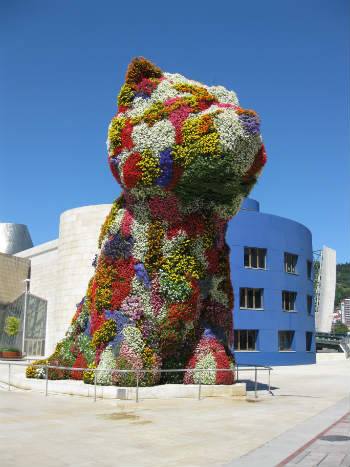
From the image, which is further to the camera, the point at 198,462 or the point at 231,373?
the point at 231,373

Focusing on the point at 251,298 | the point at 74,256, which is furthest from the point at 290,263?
the point at 74,256

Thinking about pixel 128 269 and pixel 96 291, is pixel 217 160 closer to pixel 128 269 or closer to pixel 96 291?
pixel 128 269

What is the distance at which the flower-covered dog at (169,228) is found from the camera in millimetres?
11312

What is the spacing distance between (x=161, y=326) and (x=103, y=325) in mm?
1459

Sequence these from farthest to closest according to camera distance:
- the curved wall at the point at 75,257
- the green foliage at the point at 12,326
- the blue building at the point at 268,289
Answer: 1. the green foliage at the point at 12,326
2. the curved wall at the point at 75,257
3. the blue building at the point at 268,289

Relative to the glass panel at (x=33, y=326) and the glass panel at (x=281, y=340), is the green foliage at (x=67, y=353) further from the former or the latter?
the glass panel at (x=33, y=326)

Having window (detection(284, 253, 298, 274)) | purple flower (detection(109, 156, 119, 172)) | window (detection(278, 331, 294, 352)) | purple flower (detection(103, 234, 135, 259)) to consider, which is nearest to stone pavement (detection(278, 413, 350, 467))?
purple flower (detection(103, 234, 135, 259))

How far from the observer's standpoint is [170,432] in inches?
294

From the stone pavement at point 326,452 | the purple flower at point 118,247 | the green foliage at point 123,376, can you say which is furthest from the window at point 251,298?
the stone pavement at point 326,452

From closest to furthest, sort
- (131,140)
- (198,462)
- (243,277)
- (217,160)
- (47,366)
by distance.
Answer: (198,462)
(217,160)
(131,140)
(47,366)
(243,277)

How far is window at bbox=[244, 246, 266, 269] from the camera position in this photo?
31922 mm

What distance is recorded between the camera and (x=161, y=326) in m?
11.6

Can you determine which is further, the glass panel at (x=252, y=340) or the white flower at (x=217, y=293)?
the glass panel at (x=252, y=340)

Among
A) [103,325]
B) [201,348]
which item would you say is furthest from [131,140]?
[201,348]
